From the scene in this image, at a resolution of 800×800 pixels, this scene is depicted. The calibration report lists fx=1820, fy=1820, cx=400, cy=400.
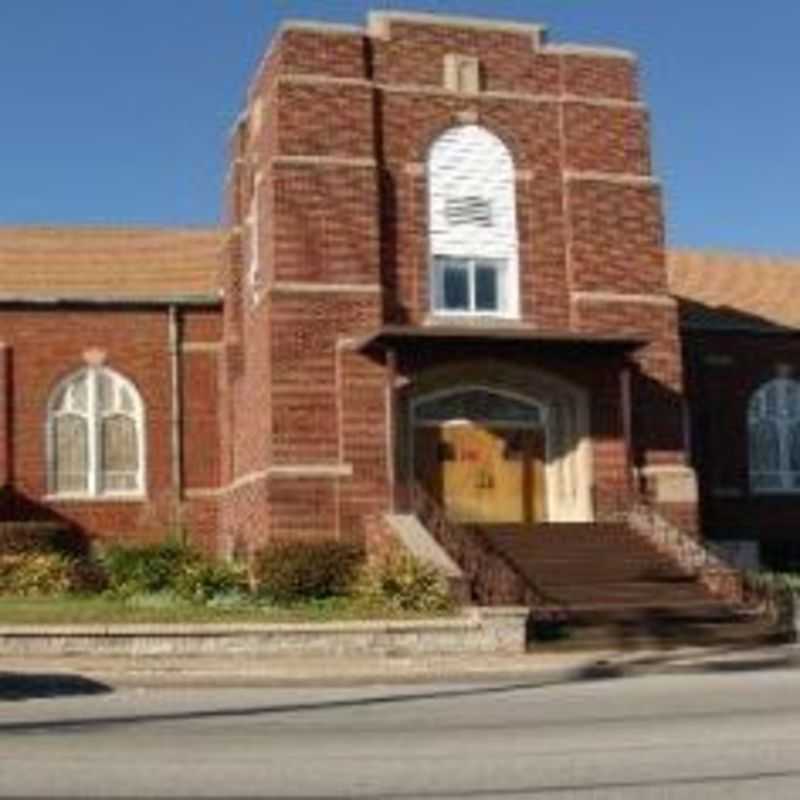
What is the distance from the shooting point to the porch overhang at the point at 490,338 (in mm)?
32188

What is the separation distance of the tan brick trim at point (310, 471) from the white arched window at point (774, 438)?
520 inches

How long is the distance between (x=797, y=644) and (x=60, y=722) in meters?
13.4

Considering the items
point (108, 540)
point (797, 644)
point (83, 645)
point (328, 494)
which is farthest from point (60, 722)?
point (108, 540)

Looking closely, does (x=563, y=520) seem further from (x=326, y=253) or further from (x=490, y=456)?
(x=326, y=253)

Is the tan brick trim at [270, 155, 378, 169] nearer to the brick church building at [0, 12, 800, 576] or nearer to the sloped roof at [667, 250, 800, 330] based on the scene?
the brick church building at [0, 12, 800, 576]

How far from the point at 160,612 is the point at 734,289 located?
23828 mm

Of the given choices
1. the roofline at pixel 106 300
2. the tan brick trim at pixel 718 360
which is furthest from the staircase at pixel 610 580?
the tan brick trim at pixel 718 360

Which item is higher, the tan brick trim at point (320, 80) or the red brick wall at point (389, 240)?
the tan brick trim at point (320, 80)

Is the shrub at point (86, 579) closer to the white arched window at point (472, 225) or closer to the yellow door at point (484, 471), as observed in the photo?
the yellow door at point (484, 471)

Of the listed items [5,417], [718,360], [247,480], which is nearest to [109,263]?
[5,417]

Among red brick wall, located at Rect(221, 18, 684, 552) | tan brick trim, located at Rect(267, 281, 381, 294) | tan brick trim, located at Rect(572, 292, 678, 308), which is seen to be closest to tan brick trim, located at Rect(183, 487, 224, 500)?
red brick wall, located at Rect(221, 18, 684, 552)

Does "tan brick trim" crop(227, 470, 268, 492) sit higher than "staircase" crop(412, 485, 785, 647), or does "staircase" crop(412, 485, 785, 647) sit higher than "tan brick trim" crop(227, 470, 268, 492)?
"tan brick trim" crop(227, 470, 268, 492)

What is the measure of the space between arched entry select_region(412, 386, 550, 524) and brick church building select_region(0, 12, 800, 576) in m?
0.04

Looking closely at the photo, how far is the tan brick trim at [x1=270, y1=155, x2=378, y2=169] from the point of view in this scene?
33.2 meters
